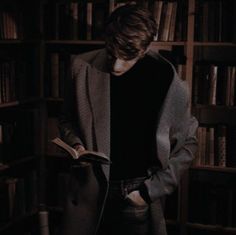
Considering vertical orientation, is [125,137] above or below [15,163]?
above

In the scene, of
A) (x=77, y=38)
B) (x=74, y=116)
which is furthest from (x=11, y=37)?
(x=74, y=116)

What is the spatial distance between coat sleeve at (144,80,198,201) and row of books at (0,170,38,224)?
1.22 meters

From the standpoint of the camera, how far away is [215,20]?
2641 mm

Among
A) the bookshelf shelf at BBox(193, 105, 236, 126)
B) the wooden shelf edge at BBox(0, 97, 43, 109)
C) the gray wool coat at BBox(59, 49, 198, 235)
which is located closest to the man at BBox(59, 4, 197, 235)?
the gray wool coat at BBox(59, 49, 198, 235)

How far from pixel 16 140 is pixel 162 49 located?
101 centimetres

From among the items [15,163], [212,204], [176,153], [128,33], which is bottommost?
[212,204]

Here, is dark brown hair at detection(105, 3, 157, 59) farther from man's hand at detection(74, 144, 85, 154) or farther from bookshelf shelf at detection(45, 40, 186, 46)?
bookshelf shelf at detection(45, 40, 186, 46)

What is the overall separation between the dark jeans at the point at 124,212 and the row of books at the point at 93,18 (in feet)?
3.65

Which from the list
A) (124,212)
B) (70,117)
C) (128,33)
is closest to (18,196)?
(70,117)

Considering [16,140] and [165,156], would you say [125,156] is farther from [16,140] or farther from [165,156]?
[16,140]

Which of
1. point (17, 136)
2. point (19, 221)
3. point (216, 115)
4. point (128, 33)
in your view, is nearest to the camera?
point (128, 33)

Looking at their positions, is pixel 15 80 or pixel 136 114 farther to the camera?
pixel 15 80

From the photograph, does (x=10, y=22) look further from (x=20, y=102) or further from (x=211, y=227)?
(x=211, y=227)

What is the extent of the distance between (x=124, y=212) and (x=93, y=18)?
1387 mm
